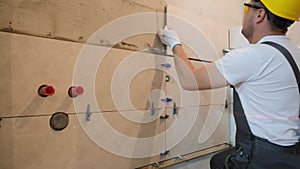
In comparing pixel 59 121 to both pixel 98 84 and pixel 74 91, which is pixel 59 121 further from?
pixel 98 84

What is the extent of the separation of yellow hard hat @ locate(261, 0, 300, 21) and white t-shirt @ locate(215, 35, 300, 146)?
0.18 meters

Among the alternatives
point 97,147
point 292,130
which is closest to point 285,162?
point 292,130

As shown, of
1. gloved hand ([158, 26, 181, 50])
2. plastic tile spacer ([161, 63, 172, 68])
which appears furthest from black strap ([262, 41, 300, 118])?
plastic tile spacer ([161, 63, 172, 68])

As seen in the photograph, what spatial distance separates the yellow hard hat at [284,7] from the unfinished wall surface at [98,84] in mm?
798

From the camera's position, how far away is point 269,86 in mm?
968

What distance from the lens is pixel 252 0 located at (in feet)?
3.82

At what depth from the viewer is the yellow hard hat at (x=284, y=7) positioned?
1044 mm

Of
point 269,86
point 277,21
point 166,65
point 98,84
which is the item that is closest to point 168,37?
point 166,65

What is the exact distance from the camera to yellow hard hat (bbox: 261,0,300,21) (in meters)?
1.04

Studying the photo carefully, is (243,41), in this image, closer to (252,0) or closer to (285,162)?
(252,0)

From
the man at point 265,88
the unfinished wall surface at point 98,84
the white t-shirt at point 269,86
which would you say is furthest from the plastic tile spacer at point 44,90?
the white t-shirt at point 269,86

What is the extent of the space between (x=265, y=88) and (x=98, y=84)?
34.9 inches

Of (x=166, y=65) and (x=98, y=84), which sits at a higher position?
(x=166, y=65)

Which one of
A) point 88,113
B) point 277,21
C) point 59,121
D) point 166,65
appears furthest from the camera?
point 166,65
